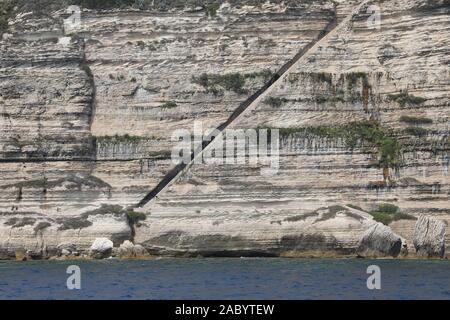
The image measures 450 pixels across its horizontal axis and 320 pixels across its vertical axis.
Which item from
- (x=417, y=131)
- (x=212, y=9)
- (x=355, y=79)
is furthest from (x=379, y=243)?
(x=212, y=9)

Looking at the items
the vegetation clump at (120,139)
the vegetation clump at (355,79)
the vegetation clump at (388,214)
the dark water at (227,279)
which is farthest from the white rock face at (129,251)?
the vegetation clump at (355,79)

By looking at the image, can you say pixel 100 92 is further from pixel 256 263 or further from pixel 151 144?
pixel 256 263

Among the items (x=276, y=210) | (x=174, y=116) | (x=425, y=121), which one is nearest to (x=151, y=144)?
(x=174, y=116)

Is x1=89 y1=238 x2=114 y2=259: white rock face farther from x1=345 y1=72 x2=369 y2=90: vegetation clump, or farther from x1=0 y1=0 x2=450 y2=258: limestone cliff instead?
x1=345 y1=72 x2=369 y2=90: vegetation clump

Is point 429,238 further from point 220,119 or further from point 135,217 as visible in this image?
point 135,217

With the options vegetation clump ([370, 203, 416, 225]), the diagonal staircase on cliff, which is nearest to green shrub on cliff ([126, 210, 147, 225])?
the diagonal staircase on cliff

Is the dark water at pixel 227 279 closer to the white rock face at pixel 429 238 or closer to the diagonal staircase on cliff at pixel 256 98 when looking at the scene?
the white rock face at pixel 429 238
